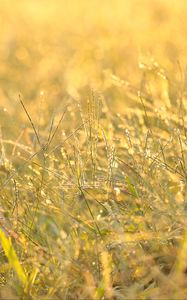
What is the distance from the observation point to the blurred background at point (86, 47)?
159 inches

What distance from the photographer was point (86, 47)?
16.7 feet

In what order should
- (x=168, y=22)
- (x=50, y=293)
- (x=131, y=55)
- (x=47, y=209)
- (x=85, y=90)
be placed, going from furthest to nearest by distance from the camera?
(x=168, y=22)
(x=131, y=55)
(x=85, y=90)
(x=47, y=209)
(x=50, y=293)

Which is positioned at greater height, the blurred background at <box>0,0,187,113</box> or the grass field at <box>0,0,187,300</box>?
the grass field at <box>0,0,187,300</box>

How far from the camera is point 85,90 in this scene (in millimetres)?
3957

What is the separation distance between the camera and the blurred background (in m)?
4.04

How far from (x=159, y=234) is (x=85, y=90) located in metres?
2.33

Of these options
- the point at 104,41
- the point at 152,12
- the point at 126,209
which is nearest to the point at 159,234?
the point at 126,209

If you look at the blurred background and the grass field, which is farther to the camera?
the blurred background

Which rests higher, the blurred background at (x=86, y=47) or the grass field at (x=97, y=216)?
the grass field at (x=97, y=216)

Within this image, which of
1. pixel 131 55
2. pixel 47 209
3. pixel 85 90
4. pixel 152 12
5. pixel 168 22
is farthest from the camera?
pixel 152 12

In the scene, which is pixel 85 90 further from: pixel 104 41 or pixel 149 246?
pixel 149 246

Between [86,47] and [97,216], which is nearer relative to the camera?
[97,216]

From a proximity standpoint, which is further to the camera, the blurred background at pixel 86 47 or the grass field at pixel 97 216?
the blurred background at pixel 86 47

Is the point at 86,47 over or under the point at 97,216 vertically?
under
